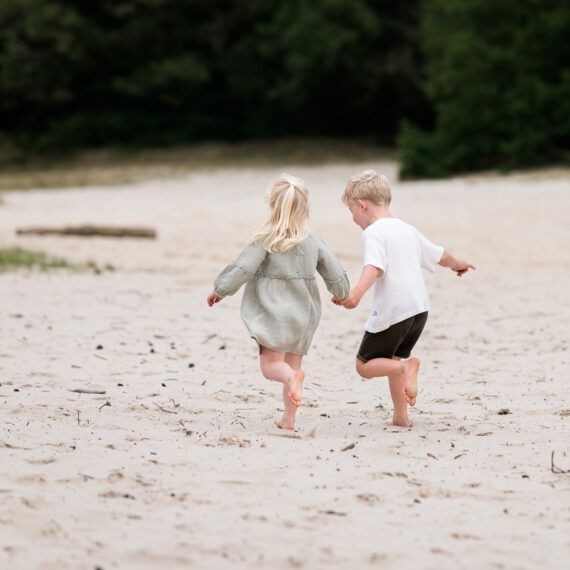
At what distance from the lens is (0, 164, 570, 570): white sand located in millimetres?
3793

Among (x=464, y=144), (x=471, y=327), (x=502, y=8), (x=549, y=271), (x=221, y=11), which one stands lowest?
(x=471, y=327)

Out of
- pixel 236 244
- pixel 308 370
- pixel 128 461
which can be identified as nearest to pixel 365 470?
pixel 128 461

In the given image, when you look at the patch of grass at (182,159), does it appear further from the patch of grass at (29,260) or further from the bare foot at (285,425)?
the bare foot at (285,425)

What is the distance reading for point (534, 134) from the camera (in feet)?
81.8

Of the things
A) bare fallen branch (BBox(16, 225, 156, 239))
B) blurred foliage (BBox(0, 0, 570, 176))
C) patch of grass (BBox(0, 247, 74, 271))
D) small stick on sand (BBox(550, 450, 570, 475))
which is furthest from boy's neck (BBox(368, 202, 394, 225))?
blurred foliage (BBox(0, 0, 570, 176))

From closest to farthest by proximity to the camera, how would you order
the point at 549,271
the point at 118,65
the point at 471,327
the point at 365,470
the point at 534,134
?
the point at 365,470 < the point at 471,327 < the point at 549,271 < the point at 534,134 < the point at 118,65

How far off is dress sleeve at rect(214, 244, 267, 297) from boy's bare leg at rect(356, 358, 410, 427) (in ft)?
2.28

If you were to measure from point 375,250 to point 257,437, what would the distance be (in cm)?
100

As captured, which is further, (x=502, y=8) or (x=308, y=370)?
(x=502, y=8)

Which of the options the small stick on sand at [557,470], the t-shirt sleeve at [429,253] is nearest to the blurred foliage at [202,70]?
the t-shirt sleeve at [429,253]

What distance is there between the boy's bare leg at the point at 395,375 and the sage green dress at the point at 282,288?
32 cm

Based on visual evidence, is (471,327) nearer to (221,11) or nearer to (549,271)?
(549,271)

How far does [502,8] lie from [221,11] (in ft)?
47.5

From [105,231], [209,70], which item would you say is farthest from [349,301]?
[209,70]
